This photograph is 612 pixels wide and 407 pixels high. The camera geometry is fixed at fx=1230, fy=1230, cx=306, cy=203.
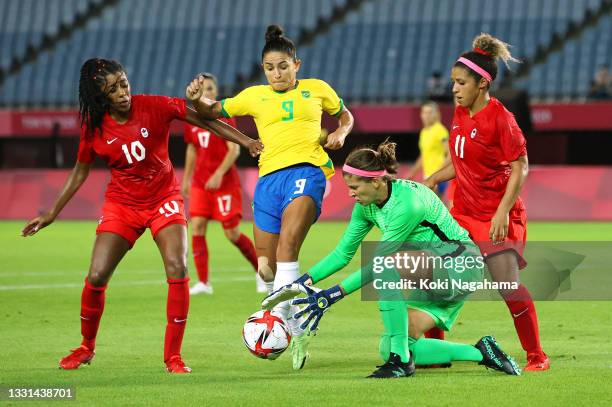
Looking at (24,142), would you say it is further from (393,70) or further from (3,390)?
(3,390)

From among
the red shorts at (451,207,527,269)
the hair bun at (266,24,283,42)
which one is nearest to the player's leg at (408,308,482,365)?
the red shorts at (451,207,527,269)

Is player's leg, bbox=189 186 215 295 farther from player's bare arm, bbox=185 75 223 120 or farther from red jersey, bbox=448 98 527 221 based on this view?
red jersey, bbox=448 98 527 221

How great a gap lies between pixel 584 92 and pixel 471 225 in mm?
19995

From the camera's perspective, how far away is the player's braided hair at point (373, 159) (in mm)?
7289

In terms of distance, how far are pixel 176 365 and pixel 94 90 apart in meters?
1.81

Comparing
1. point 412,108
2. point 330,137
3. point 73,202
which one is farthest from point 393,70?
point 330,137

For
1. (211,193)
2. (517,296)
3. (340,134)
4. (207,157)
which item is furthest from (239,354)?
(207,157)

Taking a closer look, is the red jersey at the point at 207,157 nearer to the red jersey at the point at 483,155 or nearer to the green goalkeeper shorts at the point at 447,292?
the red jersey at the point at 483,155

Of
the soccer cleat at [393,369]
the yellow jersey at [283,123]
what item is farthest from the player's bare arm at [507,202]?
the yellow jersey at [283,123]

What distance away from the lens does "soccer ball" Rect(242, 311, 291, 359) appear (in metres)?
7.59

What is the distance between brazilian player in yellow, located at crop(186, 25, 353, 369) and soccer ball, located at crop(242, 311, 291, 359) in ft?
1.55

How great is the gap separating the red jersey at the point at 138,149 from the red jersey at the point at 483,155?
5.98 ft

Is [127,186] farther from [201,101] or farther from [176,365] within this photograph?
[176,365]

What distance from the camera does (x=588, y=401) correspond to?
20.9 ft
